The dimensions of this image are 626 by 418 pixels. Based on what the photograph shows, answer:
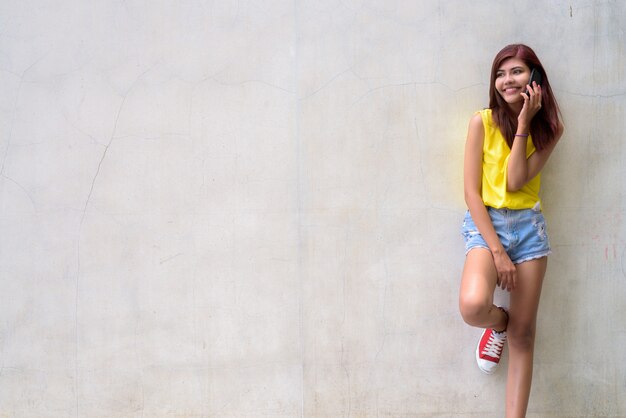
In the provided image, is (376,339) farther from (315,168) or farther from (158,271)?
(158,271)

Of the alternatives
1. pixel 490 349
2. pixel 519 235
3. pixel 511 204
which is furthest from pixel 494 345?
pixel 511 204

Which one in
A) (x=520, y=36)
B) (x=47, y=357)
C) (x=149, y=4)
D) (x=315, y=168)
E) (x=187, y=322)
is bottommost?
(x=47, y=357)

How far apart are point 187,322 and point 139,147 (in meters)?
0.96

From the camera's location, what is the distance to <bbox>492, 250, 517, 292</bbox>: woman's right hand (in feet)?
8.65

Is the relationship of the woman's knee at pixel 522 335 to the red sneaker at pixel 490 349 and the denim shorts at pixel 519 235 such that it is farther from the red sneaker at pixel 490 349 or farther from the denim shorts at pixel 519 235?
the denim shorts at pixel 519 235

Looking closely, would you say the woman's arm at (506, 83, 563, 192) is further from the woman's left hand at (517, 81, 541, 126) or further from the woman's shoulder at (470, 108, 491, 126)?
the woman's shoulder at (470, 108, 491, 126)

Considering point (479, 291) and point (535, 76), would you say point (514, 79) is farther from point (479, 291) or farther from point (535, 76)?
point (479, 291)

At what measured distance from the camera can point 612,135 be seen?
9.68 feet

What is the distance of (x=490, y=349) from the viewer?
293 cm

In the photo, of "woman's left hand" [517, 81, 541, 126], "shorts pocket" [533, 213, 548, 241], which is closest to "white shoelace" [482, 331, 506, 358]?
"shorts pocket" [533, 213, 548, 241]

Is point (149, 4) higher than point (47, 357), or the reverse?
point (149, 4)

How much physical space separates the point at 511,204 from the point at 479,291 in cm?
45

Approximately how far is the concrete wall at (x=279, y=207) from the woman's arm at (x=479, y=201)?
0.70 ft

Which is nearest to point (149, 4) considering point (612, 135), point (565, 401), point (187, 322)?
point (187, 322)
